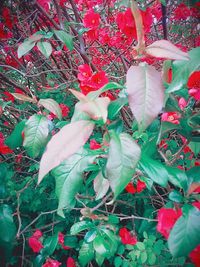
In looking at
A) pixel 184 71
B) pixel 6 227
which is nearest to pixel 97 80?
pixel 184 71

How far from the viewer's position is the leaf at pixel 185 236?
0.43 metres

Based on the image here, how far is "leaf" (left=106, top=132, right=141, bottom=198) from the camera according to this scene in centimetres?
41

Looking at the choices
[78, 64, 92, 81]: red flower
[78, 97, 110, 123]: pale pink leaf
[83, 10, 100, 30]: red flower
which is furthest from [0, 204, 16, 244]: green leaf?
[83, 10, 100, 30]: red flower

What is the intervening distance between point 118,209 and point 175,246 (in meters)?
1.23

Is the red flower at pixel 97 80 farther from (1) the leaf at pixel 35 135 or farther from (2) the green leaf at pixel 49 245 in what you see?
(2) the green leaf at pixel 49 245

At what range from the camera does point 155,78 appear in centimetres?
44

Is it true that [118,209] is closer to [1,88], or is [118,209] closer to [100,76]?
[100,76]

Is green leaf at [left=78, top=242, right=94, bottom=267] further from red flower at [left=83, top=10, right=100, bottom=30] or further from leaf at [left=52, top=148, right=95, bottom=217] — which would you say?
red flower at [left=83, top=10, right=100, bottom=30]

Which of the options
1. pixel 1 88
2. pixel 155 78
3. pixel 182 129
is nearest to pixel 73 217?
pixel 1 88

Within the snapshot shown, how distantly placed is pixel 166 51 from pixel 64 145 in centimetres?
26

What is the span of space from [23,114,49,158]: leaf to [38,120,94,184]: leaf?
1.01 ft

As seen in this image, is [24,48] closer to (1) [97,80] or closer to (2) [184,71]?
(1) [97,80]

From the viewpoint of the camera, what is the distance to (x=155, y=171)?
0.50 m

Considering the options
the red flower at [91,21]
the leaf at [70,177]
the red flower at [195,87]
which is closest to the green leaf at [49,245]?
the leaf at [70,177]
